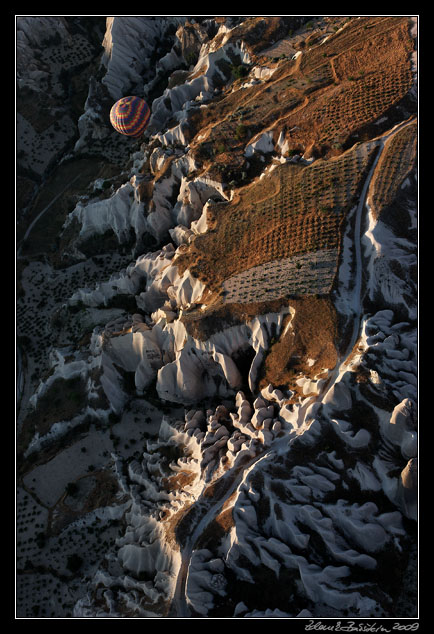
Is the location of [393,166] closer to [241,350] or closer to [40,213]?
[241,350]

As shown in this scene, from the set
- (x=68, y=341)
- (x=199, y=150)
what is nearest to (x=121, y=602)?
(x=68, y=341)

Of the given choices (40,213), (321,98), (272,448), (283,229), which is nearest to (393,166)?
(283,229)

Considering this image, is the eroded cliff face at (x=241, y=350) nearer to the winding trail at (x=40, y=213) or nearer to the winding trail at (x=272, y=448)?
the winding trail at (x=272, y=448)

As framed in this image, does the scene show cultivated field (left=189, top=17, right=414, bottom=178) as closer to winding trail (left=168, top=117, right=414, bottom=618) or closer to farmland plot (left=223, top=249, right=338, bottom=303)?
winding trail (left=168, top=117, right=414, bottom=618)

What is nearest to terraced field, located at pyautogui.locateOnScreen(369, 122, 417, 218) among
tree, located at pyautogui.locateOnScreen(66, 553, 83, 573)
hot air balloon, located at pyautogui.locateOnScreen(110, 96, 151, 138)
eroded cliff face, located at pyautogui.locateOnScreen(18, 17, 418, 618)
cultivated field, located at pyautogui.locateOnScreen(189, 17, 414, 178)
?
eroded cliff face, located at pyautogui.locateOnScreen(18, 17, 418, 618)

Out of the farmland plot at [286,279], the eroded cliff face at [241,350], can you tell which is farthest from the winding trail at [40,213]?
the farmland plot at [286,279]

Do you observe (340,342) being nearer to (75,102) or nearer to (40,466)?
(40,466)
